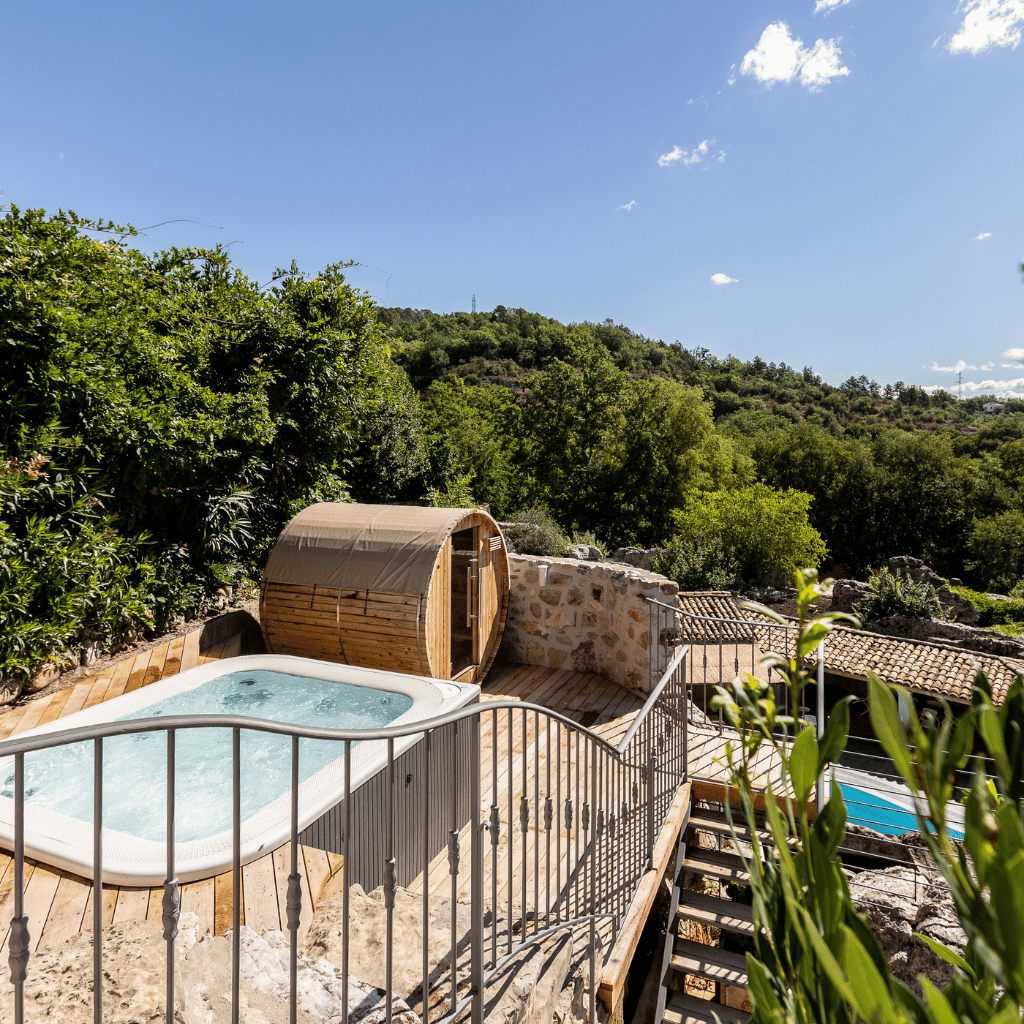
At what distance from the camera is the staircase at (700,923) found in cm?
444

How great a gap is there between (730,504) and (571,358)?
27.5 feet

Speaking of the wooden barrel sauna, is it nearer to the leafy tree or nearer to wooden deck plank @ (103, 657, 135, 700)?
wooden deck plank @ (103, 657, 135, 700)

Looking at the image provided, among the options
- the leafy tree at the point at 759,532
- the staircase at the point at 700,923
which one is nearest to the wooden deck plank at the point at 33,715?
the staircase at the point at 700,923

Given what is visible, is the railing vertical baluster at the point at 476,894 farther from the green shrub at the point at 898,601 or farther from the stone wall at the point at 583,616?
the green shrub at the point at 898,601

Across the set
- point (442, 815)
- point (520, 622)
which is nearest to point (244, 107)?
point (520, 622)

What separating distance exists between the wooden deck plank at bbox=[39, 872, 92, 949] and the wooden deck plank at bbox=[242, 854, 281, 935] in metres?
0.59

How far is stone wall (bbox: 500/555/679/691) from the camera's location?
5.88 m

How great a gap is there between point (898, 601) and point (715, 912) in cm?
1195

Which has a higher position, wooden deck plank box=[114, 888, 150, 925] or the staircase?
wooden deck plank box=[114, 888, 150, 925]

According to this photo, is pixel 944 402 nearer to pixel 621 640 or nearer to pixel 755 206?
pixel 755 206

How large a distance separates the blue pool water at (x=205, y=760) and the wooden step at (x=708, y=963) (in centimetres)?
278

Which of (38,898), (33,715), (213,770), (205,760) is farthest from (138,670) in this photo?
(38,898)

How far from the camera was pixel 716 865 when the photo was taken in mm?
4852

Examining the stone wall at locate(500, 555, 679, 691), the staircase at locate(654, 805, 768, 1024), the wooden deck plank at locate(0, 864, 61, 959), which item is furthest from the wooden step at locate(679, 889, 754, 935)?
the wooden deck plank at locate(0, 864, 61, 959)
